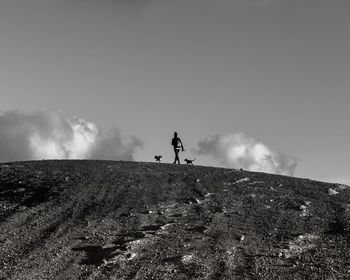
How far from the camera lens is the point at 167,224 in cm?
1881

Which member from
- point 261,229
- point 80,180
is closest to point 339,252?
point 261,229

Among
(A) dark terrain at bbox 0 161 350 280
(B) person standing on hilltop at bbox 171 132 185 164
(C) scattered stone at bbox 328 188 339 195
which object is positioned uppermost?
(B) person standing on hilltop at bbox 171 132 185 164

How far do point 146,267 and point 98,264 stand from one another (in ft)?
5.19

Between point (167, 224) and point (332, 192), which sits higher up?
point (332, 192)

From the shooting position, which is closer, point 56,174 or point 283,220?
point 283,220

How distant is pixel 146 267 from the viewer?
14273 millimetres

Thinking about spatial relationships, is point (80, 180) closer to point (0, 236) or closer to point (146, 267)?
point (0, 236)

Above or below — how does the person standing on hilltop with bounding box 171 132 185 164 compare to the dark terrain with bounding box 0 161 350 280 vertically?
above

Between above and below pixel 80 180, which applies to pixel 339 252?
below

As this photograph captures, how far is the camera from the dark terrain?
47.1 feet

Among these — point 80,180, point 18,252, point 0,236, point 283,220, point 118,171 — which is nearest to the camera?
point 18,252

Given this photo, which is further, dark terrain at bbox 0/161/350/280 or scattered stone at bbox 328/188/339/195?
scattered stone at bbox 328/188/339/195

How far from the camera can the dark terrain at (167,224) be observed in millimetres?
14367

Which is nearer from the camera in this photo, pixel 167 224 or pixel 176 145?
pixel 167 224
